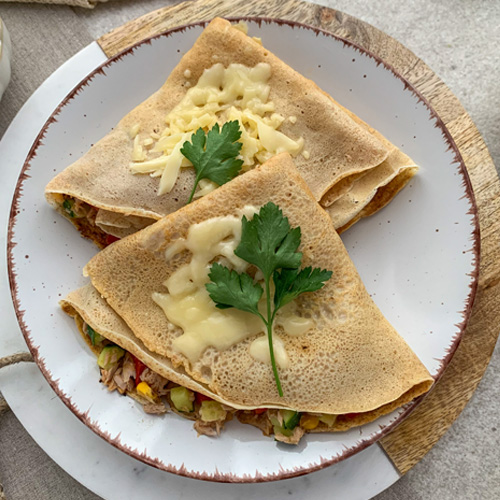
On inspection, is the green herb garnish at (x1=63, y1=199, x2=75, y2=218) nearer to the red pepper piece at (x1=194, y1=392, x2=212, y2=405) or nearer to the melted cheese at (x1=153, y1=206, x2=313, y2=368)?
the melted cheese at (x1=153, y1=206, x2=313, y2=368)

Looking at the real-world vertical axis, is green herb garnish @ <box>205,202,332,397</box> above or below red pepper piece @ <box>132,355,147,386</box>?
above

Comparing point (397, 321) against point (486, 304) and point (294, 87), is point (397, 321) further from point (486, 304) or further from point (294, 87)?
point (294, 87)

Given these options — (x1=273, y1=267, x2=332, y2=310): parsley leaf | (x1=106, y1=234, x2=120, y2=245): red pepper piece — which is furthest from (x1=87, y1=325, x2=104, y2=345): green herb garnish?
(x1=273, y1=267, x2=332, y2=310): parsley leaf

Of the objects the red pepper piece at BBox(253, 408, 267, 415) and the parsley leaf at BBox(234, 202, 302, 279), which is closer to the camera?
the parsley leaf at BBox(234, 202, 302, 279)

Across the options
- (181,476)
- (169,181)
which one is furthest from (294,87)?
(181,476)

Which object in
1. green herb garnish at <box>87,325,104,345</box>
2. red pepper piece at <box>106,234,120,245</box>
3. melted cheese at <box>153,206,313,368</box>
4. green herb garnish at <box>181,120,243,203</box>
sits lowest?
green herb garnish at <box>87,325,104,345</box>

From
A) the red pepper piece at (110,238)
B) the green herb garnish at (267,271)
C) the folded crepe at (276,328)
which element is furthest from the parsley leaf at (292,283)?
the red pepper piece at (110,238)
